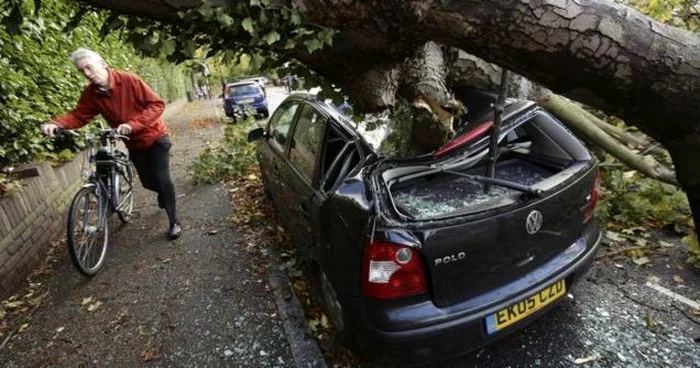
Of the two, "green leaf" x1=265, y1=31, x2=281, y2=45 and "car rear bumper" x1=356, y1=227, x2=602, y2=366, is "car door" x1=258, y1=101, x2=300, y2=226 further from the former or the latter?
"green leaf" x1=265, y1=31, x2=281, y2=45

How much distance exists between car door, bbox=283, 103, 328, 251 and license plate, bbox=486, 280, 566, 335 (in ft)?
3.99

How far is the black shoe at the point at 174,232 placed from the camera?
4551 mm

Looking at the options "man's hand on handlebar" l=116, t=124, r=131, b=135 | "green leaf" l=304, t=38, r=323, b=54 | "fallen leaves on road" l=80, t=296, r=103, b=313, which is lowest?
"fallen leaves on road" l=80, t=296, r=103, b=313

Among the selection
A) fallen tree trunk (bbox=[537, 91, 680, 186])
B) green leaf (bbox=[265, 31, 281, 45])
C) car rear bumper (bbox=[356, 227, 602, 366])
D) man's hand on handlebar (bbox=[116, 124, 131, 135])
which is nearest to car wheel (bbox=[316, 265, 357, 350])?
car rear bumper (bbox=[356, 227, 602, 366])

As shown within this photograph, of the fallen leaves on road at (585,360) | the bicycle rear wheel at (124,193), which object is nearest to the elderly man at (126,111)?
the bicycle rear wheel at (124,193)

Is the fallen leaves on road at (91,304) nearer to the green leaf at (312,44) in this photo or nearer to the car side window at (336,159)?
the car side window at (336,159)

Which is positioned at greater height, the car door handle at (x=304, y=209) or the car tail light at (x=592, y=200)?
the car door handle at (x=304, y=209)

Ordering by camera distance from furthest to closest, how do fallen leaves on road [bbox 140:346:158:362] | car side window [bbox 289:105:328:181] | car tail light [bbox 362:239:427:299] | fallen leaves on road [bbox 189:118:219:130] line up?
fallen leaves on road [bbox 189:118:219:130]
car side window [bbox 289:105:328:181]
fallen leaves on road [bbox 140:346:158:362]
car tail light [bbox 362:239:427:299]

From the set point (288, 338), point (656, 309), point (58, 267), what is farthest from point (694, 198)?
point (58, 267)

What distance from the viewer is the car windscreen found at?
17.5 metres

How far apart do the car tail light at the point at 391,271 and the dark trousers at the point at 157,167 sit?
307 centimetres

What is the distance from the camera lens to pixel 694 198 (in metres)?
1.16

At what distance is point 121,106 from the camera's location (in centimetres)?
398

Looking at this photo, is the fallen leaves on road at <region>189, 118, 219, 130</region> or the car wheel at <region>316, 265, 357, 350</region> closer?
the car wheel at <region>316, 265, 357, 350</region>
